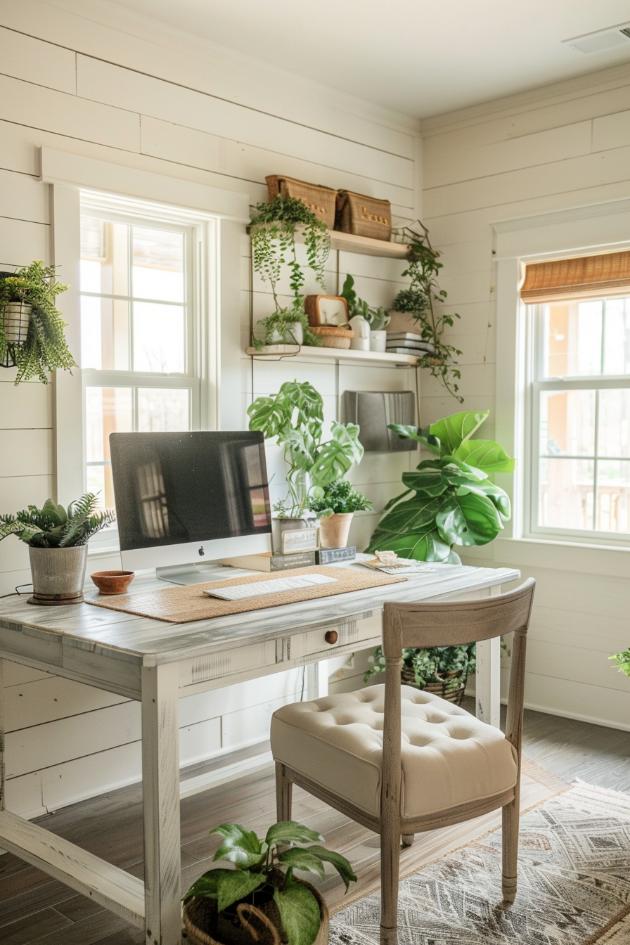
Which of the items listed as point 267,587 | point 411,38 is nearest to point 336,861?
point 267,587

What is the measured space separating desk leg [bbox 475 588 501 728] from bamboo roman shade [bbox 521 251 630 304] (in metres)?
1.47

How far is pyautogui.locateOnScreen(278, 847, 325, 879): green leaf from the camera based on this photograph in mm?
1855

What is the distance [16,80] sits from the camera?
2814 mm

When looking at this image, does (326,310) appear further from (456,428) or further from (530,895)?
(530,895)

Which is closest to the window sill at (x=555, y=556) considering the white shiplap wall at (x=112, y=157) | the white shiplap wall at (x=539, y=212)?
the white shiplap wall at (x=539, y=212)

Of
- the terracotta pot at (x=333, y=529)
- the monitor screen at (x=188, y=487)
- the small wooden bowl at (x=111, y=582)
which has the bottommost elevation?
the small wooden bowl at (x=111, y=582)

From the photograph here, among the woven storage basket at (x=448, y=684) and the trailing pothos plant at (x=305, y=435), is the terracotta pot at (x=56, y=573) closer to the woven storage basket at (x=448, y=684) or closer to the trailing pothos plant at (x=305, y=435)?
the trailing pothos plant at (x=305, y=435)

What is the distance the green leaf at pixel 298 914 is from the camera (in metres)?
1.78

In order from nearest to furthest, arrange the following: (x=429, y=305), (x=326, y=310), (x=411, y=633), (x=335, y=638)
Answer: (x=411, y=633) → (x=335, y=638) → (x=326, y=310) → (x=429, y=305)

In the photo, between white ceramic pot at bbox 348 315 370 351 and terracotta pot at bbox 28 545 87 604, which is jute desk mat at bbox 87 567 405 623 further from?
white ceramic pot at bbox 348 315 370 351

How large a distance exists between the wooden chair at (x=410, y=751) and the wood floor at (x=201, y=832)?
1.21 ft

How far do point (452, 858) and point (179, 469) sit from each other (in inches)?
57.3

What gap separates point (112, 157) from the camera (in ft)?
10.1

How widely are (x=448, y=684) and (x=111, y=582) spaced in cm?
173
